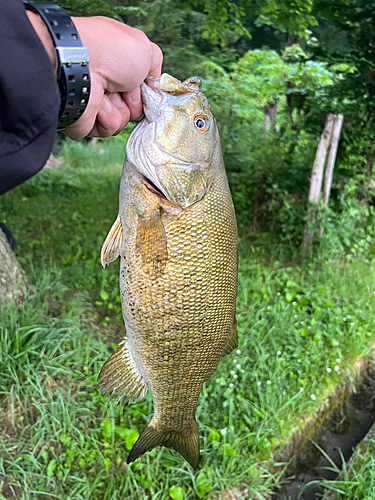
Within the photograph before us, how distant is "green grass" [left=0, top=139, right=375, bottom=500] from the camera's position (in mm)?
2223

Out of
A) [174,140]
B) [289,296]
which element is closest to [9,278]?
[174,140]

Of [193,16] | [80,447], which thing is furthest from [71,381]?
[193,16]

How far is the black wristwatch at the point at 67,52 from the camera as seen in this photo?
3.16 feet

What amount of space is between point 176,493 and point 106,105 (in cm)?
213

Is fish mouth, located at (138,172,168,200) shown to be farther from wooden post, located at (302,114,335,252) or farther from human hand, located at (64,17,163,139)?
wooden post, located at (302,114,335,252)

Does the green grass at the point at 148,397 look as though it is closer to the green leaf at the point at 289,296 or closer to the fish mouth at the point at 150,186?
the green leaf at the point at 289,296

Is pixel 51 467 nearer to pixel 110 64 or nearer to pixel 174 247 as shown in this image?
pixel 174 247

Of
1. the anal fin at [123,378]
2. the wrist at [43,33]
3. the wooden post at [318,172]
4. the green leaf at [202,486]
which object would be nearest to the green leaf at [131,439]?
the green leaf at [202,486]

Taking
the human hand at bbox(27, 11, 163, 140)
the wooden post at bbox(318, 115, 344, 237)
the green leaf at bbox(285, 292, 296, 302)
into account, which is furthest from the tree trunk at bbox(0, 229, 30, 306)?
the wooden post at bbox(318, 115, 344, 237)

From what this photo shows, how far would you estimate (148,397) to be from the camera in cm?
263

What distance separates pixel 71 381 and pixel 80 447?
45cm

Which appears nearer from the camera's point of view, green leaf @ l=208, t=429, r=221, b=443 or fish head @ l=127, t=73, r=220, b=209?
fish head @ l=127, t=73, r=220, b=209

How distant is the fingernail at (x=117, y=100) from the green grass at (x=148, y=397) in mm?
1813

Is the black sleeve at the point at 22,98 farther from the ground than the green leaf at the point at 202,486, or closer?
farther from the ground
